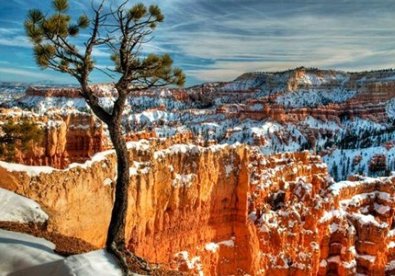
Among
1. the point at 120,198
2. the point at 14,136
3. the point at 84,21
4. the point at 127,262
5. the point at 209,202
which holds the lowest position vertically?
the point at 209,202

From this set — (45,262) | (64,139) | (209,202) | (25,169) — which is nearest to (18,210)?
(25,169)

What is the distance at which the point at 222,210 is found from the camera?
2397 cm

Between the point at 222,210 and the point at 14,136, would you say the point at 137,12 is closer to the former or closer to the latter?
the point at 14,136

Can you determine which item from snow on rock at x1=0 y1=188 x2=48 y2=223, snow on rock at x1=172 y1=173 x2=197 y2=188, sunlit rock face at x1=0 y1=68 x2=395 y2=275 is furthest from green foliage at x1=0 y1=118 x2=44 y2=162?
snow on rock at x1=172 y1=173 x2=197 y2=188

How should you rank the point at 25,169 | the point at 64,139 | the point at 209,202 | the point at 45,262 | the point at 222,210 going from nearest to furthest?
the point at 45,262
the point at 25,169
the point at 209,202
the point at 222,210
the point at 64,139

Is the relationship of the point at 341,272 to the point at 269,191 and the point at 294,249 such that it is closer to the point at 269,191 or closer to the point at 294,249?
the point at 294,249

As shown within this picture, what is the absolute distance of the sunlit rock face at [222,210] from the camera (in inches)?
583

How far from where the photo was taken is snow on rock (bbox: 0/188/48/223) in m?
10.4

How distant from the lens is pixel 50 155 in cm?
2466

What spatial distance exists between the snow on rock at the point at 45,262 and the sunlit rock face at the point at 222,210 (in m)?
3.34

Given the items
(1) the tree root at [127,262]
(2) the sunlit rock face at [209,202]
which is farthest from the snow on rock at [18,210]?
(1) the tree root at [127,262]

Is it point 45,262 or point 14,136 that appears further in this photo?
point 14,136

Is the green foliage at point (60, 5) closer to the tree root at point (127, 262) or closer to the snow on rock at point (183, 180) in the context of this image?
the tree root at point (127, 262)

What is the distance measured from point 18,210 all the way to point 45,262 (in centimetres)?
362
